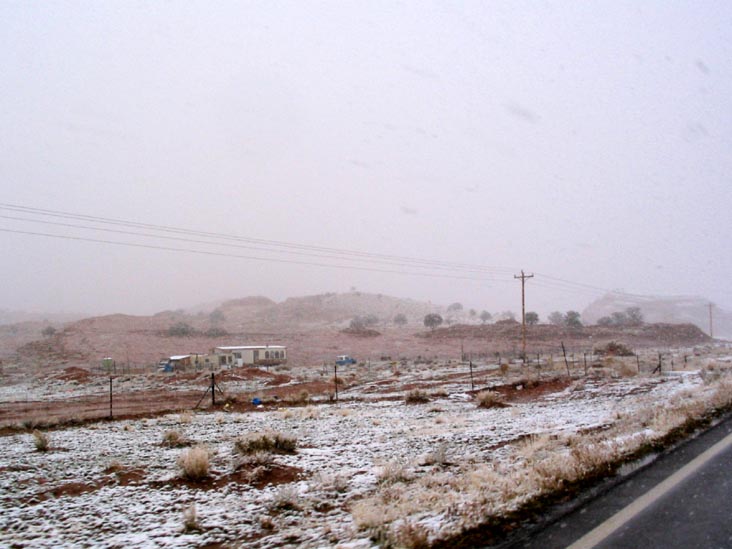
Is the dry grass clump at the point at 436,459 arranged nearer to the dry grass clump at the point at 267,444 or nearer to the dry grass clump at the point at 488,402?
the dry grass clump at the point at 267,444

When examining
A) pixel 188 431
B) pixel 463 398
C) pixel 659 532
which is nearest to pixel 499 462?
pixel 659 532

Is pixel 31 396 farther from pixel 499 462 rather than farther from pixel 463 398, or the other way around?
pixel 499 462

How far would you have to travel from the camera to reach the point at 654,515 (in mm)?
6227

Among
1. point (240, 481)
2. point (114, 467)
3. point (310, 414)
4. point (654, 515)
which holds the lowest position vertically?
point (310, 414)

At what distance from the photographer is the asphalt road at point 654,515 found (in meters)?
5.52

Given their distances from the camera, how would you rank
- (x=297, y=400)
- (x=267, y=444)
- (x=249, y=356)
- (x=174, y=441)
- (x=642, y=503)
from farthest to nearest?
1. (x=249, y=356)
2. (x=297, y=400)
3. (x=174, y=441)
4. (x=267, y=444)
5. (x=642, y=503)

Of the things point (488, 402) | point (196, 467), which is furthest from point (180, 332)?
point (196, 467)

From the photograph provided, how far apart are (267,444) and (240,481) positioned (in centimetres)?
261

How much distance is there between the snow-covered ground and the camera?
691 cm

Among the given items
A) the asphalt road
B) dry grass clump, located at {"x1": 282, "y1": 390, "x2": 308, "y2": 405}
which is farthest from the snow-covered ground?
dry grass clump, located at {"x1": 282, "y1": 390, "x2": 308, "y2": 405}

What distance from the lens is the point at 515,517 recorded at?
6.39 meters

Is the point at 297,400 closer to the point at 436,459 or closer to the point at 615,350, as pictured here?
the point at 436,459

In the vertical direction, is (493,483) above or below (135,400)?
above

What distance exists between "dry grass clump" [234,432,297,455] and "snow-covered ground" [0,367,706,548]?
29 centimetres
